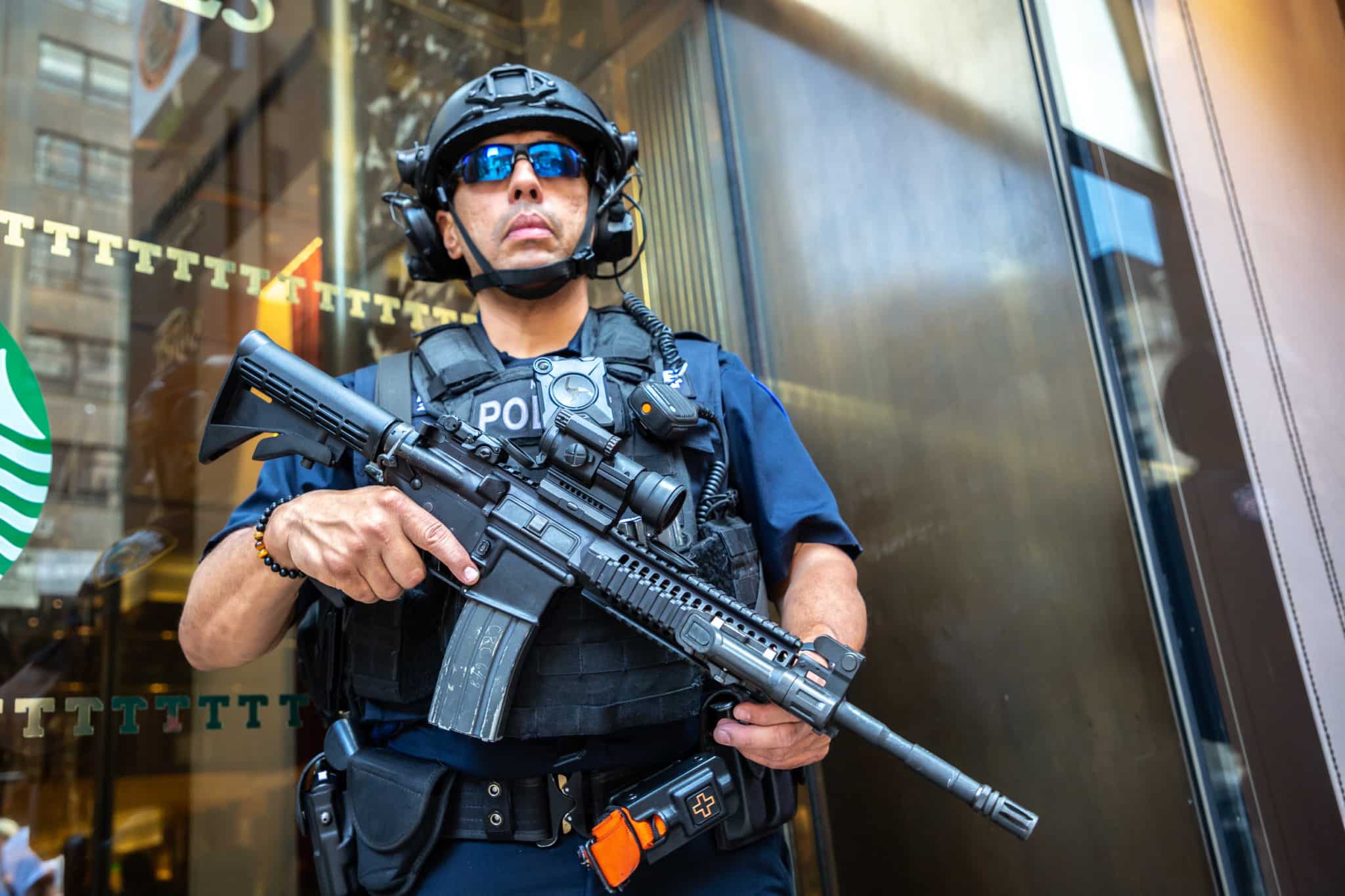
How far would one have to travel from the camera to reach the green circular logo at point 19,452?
220cm

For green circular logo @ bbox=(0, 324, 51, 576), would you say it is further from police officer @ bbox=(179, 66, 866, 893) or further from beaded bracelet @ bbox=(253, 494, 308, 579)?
beaded bracelet @ bbox=(253, 494, 308, 579)

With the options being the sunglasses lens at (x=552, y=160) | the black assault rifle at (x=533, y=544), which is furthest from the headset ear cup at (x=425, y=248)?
the black assault rifle at (x=533, y=544)

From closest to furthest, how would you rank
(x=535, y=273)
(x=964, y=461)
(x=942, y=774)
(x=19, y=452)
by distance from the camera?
1. (x=942, y=774)
2. (x=535, y=273)
3. (x=19, y=452)
4. (x=964, y=461)

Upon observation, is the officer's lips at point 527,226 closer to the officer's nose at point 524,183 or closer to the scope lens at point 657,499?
Result: the officer's nose at point 524,183

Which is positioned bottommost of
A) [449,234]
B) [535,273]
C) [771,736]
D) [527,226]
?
[771,736]

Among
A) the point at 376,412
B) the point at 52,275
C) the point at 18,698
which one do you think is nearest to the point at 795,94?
the point at 376,412

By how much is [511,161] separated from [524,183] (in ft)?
0.22

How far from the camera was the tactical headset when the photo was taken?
2045 mm

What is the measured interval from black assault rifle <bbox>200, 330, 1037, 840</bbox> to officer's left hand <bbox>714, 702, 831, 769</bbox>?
0.14ft

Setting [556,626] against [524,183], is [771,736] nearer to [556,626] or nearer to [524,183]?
[556,626]

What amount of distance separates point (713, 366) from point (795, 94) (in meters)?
1.52

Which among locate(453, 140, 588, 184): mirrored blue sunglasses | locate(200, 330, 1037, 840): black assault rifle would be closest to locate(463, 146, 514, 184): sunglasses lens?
locate(453, 140, 588, 184): mirrored blue sunglasses

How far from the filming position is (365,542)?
5.12ft

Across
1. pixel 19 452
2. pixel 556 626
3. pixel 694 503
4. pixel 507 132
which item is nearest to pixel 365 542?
pixel 556 626
